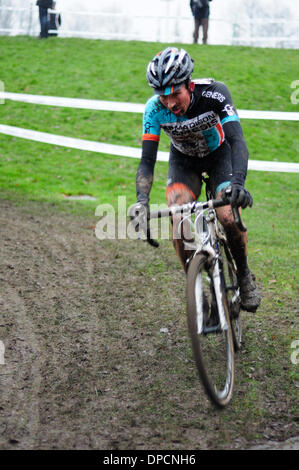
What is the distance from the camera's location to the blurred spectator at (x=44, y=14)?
20344 mm

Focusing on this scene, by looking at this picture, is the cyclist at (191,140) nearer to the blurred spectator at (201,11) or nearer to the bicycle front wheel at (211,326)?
the bicycle front wheel at (211,326)

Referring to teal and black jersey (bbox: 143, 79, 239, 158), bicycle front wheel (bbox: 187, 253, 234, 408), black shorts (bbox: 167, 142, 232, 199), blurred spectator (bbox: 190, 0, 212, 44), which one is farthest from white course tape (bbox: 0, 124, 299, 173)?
blurred spectator (bbox: 190, 0, 212, 44)

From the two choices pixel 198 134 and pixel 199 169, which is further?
pixel 199 169

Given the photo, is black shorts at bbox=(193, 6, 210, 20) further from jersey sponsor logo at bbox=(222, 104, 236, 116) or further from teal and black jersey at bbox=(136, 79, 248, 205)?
jersey sponsor logo at bbox=(222, 104, 236, 116)

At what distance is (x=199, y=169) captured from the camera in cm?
450

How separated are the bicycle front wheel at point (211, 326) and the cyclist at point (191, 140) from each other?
53cm

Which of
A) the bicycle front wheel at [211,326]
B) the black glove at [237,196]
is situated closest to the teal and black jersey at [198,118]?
the black glove at [237,196]

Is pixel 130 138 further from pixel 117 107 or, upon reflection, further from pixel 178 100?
pixel 178 100

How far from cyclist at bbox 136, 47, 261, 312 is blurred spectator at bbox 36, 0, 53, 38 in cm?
1827

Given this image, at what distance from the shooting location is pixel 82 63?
743 inches

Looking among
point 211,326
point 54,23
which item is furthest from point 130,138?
point 211,326

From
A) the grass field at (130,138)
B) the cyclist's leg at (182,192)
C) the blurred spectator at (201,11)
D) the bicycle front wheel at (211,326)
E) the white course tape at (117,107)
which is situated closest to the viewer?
the bicycle front wheel at (211,326)

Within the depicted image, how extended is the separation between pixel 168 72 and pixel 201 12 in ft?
57.1

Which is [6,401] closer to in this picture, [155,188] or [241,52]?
[155,188]
